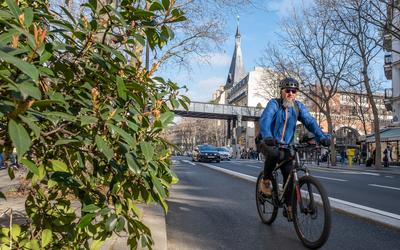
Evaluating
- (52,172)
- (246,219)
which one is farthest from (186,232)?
(52,172)

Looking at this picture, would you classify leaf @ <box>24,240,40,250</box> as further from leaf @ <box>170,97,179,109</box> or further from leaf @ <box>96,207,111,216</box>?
leaf @ <box>170,97,179,109</box>

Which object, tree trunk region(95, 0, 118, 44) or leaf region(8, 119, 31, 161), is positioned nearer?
leaf region(8, 119, 31, 161)

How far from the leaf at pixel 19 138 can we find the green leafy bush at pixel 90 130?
189mm

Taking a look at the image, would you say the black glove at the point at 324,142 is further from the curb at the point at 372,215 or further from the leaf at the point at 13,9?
the leaf at the point at 13,9

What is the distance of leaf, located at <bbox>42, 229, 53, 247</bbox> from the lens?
1.54 metres

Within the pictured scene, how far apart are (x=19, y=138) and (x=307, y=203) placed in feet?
9.75

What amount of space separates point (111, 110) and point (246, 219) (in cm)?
376

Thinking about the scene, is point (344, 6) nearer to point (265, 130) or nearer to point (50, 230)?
point (265, 130)

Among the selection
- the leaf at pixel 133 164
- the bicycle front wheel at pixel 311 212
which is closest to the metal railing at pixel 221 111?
the bicycle front wheel at pixel 311 212

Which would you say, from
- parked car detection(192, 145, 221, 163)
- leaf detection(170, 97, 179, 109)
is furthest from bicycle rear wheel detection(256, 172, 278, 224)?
parked car detection(192, 145, 221, 163)

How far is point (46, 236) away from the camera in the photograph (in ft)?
5.13

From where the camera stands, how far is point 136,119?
56.6 inches

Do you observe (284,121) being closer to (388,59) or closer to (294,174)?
(294,174)

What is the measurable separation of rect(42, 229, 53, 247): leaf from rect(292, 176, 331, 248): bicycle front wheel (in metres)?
2.34
